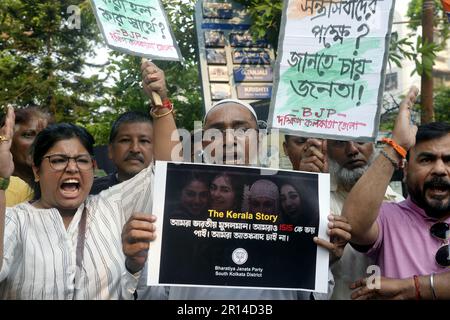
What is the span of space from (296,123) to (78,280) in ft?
3.97

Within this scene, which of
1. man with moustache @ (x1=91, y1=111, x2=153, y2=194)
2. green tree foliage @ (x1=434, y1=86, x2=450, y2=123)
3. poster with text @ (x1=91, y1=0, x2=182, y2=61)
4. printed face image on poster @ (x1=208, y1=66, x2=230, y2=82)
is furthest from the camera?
green tree foliage @ (x1=434, y1=86, x2=450, y2=123)

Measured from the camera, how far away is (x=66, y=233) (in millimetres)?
2568

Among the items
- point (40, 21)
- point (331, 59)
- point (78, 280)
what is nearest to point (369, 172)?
point (331, 59)

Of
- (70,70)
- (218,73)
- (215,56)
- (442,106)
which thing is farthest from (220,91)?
(442,106)

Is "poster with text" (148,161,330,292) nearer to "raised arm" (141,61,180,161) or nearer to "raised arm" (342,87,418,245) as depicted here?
"raised arm" (342,87,418,245)

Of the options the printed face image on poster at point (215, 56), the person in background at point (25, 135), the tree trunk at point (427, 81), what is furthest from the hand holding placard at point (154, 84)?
the tree trunk at point (427, 81)

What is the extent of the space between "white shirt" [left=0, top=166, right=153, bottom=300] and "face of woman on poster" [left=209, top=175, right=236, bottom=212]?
0.41 meters

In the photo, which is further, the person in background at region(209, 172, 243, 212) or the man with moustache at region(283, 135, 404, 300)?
the man with moustache at region(283, 135, 404, 300)

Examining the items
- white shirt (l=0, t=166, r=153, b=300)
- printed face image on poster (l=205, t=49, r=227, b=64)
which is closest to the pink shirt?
white shirt (l=0, t=166, r=153, b=300)

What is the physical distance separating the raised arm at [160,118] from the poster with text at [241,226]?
11.4 inches

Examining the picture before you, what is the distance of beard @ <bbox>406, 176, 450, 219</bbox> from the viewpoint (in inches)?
110

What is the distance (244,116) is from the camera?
302 centimetres
